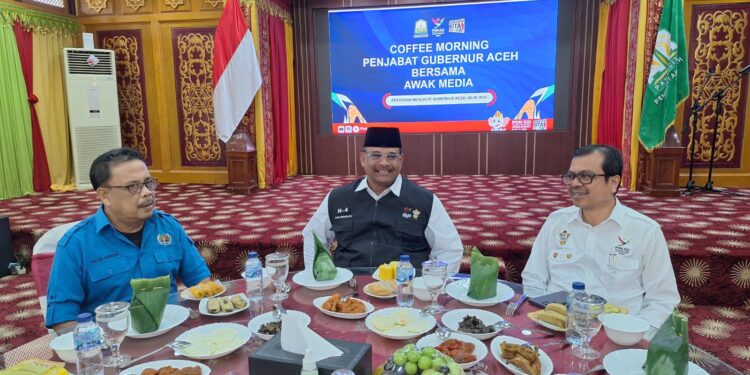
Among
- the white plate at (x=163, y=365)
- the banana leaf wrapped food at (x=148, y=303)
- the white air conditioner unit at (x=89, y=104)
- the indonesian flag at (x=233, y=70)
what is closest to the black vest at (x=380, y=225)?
the banana leaf wrapped food at (x=148, y=303)

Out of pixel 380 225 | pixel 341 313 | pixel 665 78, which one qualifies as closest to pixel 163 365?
pixel 341 313

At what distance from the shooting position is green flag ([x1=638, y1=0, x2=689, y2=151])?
4.87 meters

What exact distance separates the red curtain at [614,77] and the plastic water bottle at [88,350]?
585cm

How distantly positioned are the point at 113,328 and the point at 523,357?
0.99m

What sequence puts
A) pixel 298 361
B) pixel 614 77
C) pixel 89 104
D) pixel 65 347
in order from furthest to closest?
pixel 89 104 → pixel 614 77 → pixel 65 347 → pixel 298 361

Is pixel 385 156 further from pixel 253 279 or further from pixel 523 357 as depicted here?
pixel 523 357

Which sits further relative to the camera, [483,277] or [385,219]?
[385,219]

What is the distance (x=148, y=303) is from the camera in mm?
1324

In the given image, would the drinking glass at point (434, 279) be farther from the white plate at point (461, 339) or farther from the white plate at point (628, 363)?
the white plate at point (628, 363)

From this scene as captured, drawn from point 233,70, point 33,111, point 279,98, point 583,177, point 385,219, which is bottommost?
point 385,219

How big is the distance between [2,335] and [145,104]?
14.9 feet

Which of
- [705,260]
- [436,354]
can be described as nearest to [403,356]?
[436,354]

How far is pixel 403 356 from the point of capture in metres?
0.97

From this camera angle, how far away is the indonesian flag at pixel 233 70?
216 inches
